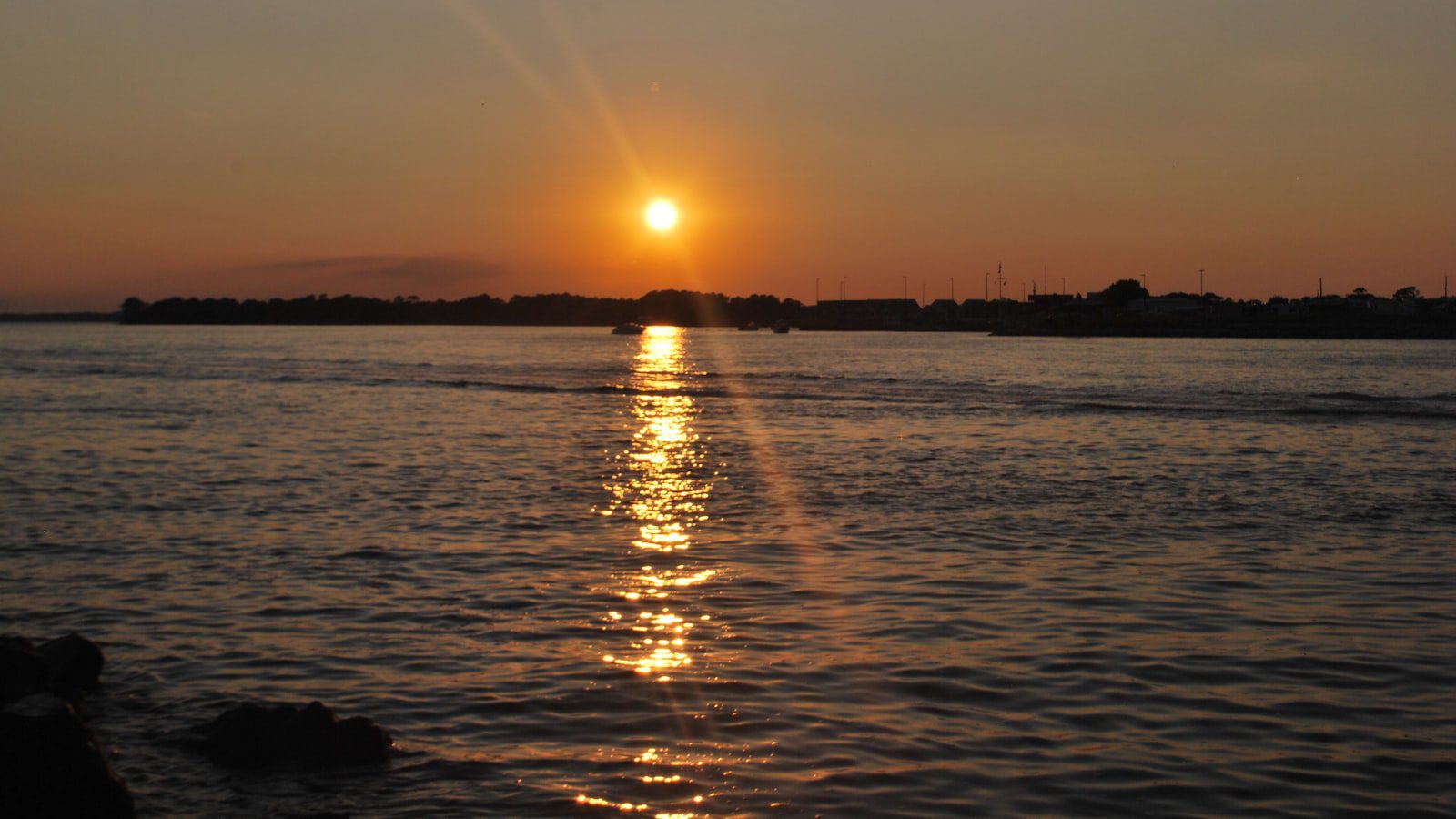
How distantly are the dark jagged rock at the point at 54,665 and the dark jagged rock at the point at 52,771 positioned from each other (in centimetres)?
241

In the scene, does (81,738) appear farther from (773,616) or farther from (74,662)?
(773,616)

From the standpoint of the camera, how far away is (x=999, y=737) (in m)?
9.55

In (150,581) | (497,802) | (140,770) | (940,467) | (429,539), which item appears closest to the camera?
(497,802)

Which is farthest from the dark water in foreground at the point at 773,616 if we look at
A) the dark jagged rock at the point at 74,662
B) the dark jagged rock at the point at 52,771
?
the dark jagged rock at the point at 52,771

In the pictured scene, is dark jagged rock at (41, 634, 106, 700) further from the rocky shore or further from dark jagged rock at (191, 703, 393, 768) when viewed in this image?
dark jagged rock at (191, 703, 393, 768)

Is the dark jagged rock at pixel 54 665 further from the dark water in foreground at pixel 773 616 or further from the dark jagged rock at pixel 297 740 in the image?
the dark jagged rock at pixel 297 740

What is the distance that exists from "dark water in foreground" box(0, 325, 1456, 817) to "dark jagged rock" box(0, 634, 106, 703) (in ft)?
1.11

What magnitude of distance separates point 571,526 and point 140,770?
11.1m

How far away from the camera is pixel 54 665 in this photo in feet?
34.6

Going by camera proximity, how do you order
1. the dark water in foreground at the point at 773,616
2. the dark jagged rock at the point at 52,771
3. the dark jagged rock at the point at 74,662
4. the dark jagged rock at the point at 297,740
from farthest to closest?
the dark jagged rock at the point at 74,662
the dark jagged rock at the point at 297,740
the dark water in foreground at the point at 773,616
the dark jagged rock at the point at 52,771

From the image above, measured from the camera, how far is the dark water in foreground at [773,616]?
28.9 feet

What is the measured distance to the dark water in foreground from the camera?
8.81m

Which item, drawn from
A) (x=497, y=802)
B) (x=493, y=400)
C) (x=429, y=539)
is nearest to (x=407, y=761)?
(x=497, y=802)

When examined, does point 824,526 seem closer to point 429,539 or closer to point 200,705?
point 429,539
